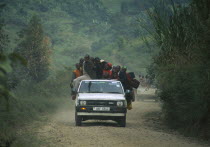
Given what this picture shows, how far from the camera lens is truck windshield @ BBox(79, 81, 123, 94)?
48.5 ft

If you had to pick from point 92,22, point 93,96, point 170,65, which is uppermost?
point 92,22

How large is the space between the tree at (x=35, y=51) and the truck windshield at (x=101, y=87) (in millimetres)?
27591

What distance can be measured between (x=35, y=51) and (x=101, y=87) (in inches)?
1131

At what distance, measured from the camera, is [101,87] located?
14898mm

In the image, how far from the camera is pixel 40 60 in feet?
143

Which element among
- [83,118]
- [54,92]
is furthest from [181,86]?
[54,92]

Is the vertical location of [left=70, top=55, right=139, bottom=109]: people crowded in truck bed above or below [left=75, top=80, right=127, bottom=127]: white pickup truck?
above

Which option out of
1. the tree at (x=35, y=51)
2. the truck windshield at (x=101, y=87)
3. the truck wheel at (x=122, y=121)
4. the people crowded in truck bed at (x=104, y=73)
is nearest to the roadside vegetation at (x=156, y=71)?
the tree at (x=35, y=51)

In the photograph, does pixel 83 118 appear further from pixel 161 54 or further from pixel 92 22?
pixel 92 22

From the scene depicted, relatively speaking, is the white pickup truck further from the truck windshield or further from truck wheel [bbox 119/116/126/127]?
the truck windshield

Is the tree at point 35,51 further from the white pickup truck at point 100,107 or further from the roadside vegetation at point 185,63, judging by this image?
the white pickup truck at point 100,107

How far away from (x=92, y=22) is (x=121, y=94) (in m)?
119

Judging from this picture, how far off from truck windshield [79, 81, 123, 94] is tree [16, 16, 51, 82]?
27.6 m

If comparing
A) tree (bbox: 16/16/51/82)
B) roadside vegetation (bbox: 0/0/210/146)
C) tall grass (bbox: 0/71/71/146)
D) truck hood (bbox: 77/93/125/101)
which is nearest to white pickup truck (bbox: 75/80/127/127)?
truck hood (bbox: 77/93/125/101)
